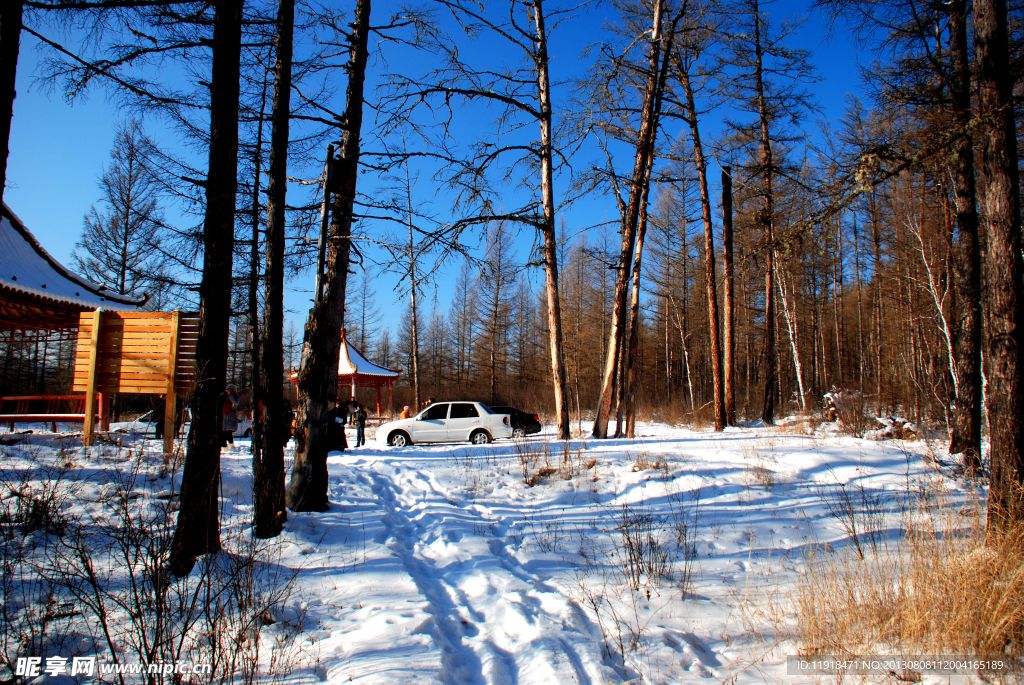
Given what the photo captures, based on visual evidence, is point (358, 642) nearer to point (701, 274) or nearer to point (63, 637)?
point (63, 637)

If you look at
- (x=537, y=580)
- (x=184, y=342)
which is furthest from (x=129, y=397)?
(x=537, y=580)

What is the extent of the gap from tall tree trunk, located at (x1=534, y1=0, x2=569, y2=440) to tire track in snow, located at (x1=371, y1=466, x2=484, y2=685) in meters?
5.00

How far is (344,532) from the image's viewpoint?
5.80 meters

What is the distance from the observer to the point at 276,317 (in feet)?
18.7

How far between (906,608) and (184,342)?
1033 centimetres

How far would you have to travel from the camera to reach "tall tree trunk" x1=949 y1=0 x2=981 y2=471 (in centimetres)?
851

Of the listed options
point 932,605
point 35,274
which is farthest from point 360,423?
point 932,605

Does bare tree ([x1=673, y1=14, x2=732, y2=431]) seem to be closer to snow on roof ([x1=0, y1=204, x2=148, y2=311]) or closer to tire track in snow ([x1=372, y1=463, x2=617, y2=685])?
tire track in snow ([x1=372, y1=463, x2=617, y2=685])

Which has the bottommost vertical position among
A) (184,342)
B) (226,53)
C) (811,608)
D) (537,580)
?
(537,580)

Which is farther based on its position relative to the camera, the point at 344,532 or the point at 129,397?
the point at 129,397

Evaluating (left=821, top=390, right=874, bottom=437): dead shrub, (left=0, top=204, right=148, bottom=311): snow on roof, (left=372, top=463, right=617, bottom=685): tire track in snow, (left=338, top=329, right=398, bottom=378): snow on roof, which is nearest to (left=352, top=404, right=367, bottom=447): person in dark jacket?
(left=0, top=204, right=148, bottom=311): snow on roof

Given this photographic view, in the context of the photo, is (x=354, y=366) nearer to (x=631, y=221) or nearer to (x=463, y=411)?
(x=463, y=411)

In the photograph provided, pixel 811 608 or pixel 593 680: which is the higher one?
pixel 811 608

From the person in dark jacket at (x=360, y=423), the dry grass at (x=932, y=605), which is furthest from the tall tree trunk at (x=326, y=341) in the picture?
the person in dark jacket at (x=360, y=423)
